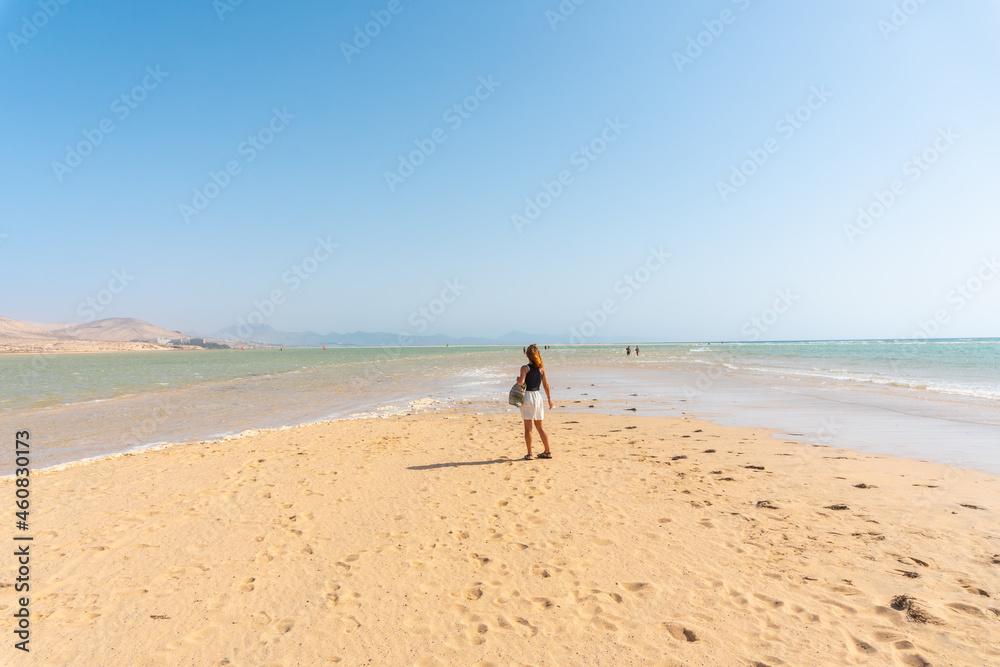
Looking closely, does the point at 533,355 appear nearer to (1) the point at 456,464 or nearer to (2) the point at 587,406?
(1) the point at 456,464

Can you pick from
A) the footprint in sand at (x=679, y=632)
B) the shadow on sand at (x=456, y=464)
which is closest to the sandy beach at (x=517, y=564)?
the footprint in sand at (x=679, y=632)

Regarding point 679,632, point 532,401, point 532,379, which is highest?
point 532,379

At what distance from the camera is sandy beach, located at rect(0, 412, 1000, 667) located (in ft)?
11.9

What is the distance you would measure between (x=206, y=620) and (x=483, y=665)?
2430mm

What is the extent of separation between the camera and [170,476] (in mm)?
8266

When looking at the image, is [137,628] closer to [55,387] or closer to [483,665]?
[483,665]

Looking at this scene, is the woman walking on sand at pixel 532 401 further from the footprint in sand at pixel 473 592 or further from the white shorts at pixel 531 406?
→ the footprint in sand at pixel 473 592

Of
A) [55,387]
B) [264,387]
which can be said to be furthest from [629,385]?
[55,387]

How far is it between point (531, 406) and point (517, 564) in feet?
14.9

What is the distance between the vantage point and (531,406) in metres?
9.34

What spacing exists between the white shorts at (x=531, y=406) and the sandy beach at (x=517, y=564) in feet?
3.53

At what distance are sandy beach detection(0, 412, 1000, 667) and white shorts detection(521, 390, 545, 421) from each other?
1.08m

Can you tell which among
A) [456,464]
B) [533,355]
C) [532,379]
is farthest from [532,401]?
[456,464]

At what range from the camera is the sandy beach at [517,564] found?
3.63m
